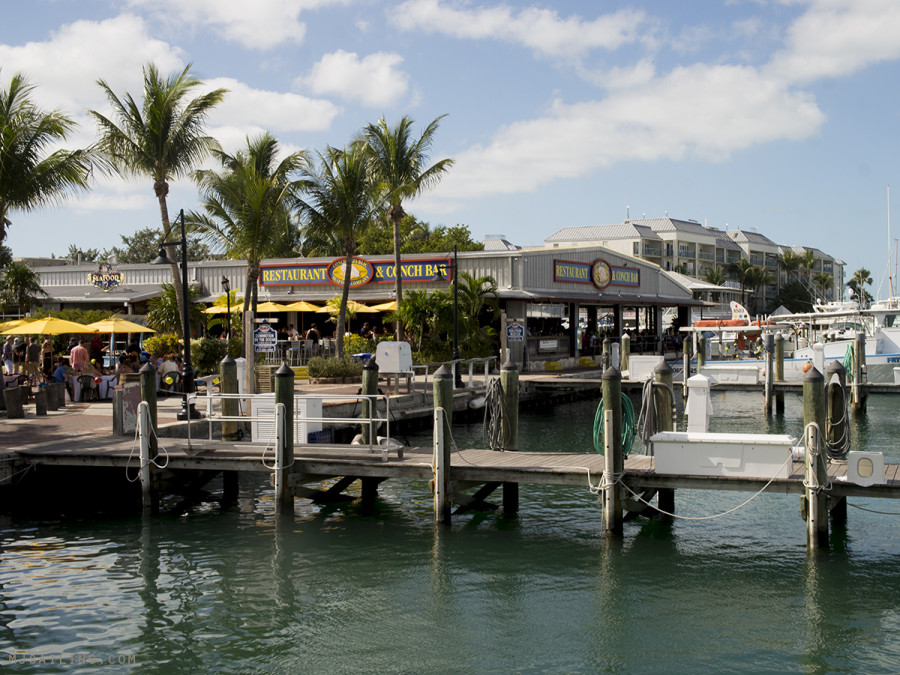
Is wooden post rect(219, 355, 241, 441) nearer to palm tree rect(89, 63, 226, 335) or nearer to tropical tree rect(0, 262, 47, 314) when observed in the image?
palm tree rect(89, 63, 226, 335)

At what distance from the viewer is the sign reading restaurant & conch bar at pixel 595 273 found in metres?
38.6

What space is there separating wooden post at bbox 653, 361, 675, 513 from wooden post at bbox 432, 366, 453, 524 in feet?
11.6

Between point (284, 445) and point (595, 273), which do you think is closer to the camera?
point (284, 445)

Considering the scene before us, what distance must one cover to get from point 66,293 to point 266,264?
10413 millimetres

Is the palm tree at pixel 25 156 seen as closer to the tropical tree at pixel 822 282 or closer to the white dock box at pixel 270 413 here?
the white dock box at pixel 270 413

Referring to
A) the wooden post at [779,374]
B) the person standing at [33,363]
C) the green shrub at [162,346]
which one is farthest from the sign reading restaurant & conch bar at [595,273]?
the person standing at [33,363]

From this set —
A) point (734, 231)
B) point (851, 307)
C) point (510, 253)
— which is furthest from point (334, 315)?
point (734, 231)

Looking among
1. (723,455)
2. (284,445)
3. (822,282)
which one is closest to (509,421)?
(284,445)

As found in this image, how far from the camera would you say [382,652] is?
9.80 metres

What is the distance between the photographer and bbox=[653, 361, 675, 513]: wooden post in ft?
48.5

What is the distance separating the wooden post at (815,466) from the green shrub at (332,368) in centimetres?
1876

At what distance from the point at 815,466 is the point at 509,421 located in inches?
220

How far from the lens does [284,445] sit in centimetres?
1471

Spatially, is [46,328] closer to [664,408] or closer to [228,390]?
[228,390]
